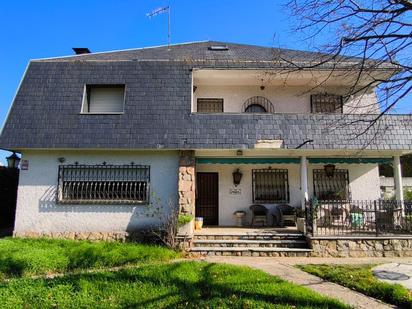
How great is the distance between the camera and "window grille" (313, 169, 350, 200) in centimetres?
1728

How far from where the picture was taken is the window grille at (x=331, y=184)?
56.7 ft

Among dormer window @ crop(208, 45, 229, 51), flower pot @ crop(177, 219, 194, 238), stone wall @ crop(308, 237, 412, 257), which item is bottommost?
stone wall @ crop(308, 237, 412, 257)

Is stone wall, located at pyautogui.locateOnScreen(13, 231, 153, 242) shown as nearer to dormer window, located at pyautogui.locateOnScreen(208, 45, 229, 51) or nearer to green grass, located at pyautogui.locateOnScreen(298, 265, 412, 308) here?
green grass, located at pyautogui.locateOnScreen(298, 265, 412, 308)

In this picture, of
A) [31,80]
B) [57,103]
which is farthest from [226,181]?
[31,80]

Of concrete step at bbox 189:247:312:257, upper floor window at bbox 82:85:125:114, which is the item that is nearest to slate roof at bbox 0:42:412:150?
upper floor window at bbox 82:85:125:114

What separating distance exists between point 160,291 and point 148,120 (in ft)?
29.0

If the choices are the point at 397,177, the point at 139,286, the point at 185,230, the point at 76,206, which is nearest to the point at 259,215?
the point at 185,230

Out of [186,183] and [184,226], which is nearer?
[184,226]

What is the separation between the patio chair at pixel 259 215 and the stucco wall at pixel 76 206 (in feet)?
13.9

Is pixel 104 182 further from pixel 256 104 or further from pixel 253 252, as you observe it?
pixel 256 104

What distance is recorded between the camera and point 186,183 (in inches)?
563

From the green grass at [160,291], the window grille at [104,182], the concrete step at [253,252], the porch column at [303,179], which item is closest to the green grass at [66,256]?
the concrete step at [253,252]

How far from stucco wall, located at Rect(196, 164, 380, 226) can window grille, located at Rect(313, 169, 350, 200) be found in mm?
217

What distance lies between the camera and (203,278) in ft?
27.5
